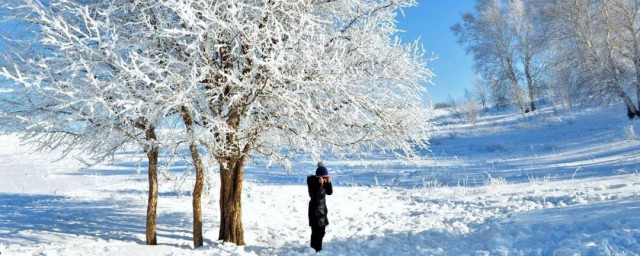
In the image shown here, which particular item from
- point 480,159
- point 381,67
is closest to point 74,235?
point 381,67

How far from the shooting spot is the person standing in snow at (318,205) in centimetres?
555

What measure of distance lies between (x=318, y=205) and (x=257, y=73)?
203 cm

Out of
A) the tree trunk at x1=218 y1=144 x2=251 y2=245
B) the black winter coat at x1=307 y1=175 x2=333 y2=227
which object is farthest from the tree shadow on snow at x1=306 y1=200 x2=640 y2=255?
the tree trunk at x1=218 y1=144 x2=251 y2=245

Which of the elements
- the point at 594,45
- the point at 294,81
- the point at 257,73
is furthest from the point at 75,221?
the point at 594,45

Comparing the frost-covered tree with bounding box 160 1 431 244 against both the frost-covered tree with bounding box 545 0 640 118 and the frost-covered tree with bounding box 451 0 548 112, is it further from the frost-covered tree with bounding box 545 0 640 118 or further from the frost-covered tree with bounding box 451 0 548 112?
the frost-covered tree with bounding box 451 0 548 112

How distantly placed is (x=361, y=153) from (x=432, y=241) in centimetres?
192

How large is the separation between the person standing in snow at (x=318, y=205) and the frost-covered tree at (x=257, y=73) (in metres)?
0.31

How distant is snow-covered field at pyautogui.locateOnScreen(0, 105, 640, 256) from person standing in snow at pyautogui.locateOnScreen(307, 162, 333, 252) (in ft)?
0.89

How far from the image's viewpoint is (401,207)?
355 inches

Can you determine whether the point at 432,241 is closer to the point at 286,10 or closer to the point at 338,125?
the point at 338,125

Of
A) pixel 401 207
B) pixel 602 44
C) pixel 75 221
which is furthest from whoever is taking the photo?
pixel 602 44

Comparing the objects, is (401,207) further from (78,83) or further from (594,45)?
(594,45)

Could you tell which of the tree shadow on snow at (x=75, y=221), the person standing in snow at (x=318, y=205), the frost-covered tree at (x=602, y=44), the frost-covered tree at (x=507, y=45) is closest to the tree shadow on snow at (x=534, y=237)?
the person standing in snow at (x=318, y=205)

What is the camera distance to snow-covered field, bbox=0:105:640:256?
16.3ft
